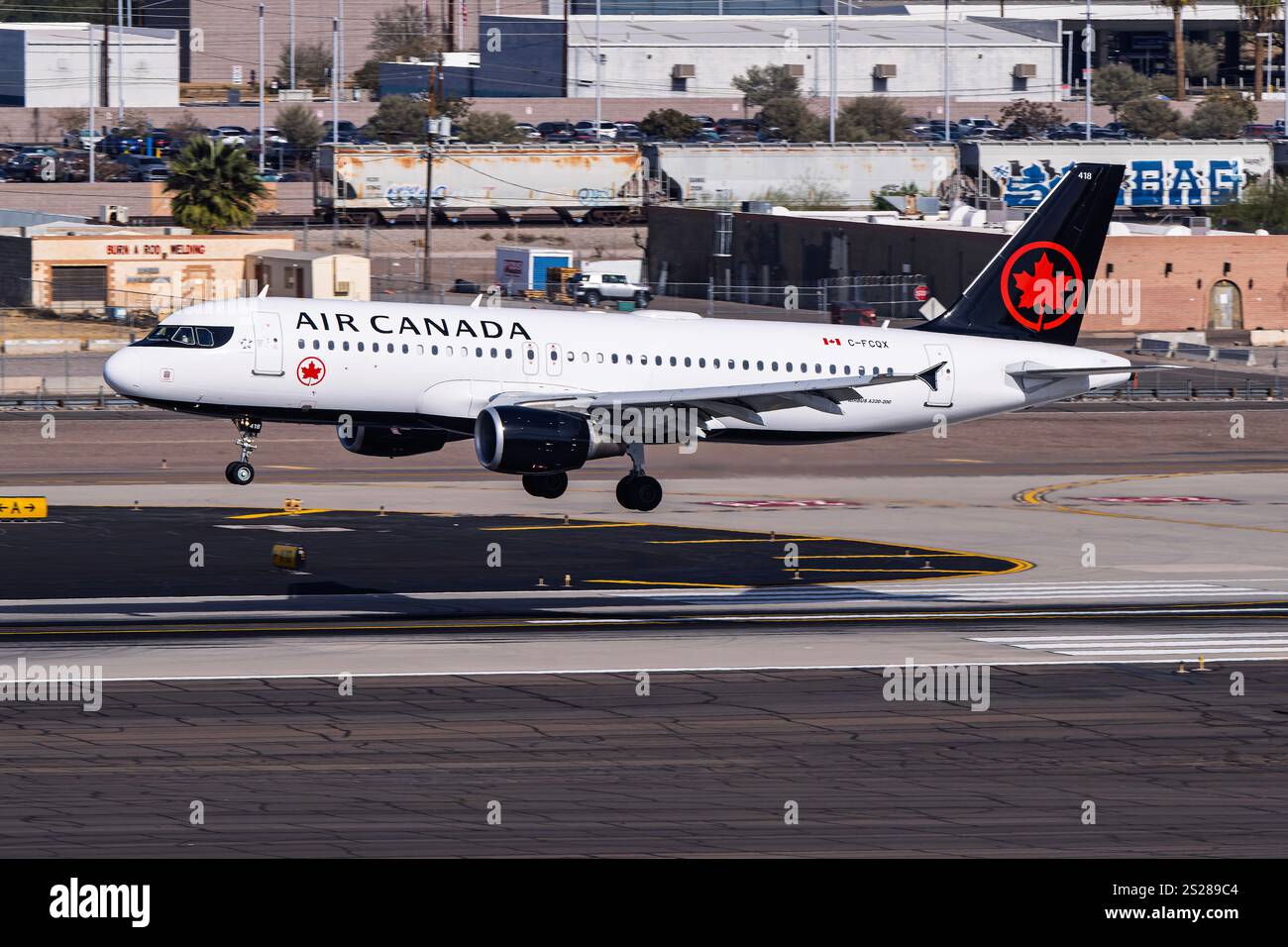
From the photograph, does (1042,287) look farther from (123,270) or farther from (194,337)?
(123,270)

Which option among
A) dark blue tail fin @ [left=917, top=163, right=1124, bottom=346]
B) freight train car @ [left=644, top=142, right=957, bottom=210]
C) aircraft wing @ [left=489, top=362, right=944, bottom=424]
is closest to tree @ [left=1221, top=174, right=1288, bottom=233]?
freight train car @ [left=644, top=142, right=957, bottom=210]

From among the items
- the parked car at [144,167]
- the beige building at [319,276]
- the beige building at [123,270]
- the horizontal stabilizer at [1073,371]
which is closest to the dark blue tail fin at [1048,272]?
the horizontal stabilizer at [1073,371]

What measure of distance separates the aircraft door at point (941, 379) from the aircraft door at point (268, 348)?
19.8 m

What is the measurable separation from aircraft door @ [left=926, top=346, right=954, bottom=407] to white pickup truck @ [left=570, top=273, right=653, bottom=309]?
234 ft

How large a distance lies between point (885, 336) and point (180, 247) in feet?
230

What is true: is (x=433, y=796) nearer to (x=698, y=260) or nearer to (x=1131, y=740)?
(x=1131, y=740)

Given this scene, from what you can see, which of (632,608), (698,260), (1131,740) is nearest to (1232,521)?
(632,608)

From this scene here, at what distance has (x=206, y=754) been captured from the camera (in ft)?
101

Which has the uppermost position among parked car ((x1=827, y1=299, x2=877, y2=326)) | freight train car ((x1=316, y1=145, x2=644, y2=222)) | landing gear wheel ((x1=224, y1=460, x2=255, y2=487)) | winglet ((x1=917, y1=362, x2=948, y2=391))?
freight train car ((x1=316, y1=145, x2=644, y2=222))

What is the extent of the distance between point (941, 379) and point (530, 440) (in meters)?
15.2

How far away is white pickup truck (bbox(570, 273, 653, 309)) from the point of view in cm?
12588

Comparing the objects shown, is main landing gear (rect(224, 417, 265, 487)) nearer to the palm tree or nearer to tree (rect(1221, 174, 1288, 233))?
the palm tree

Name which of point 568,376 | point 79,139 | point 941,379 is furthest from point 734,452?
point 79,139

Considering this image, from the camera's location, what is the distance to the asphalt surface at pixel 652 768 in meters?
26.0
